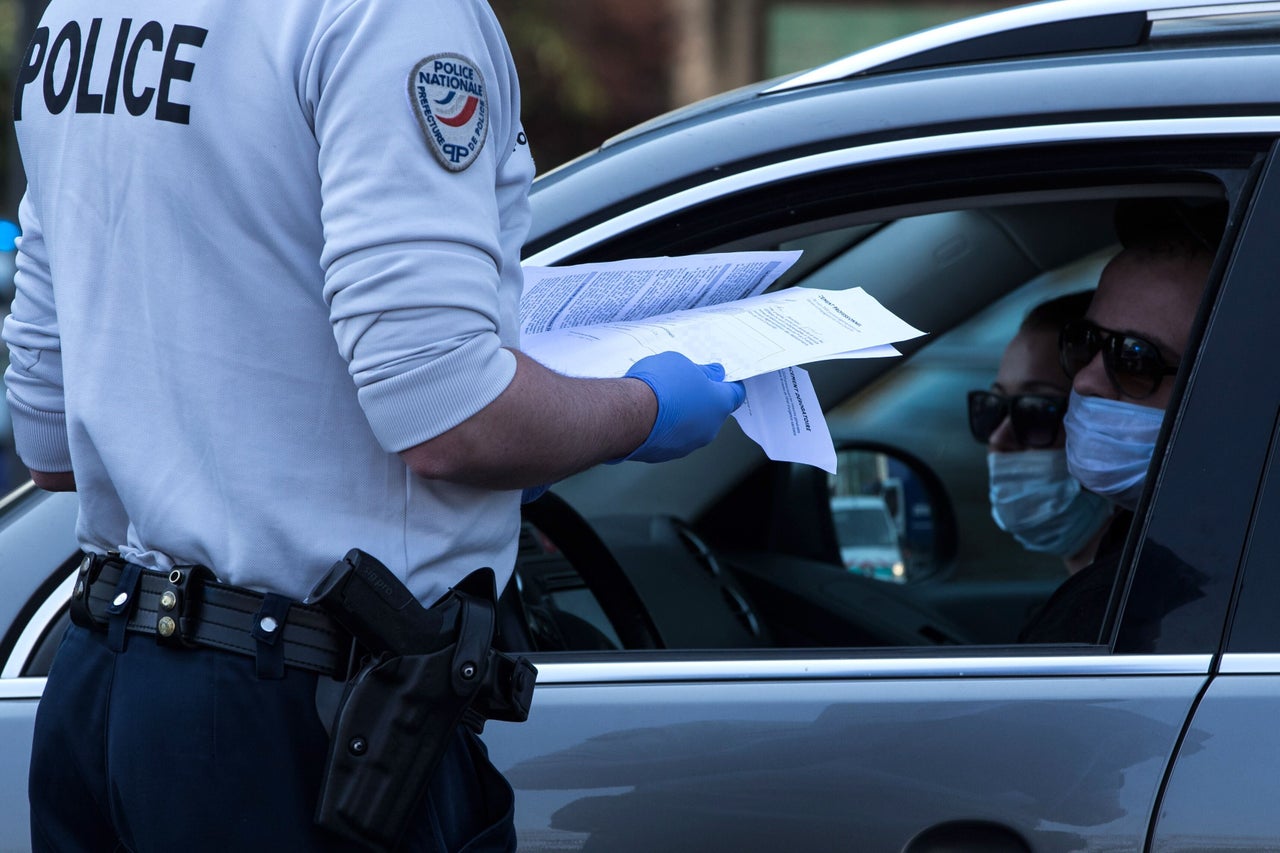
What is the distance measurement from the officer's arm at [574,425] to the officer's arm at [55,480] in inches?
21.7

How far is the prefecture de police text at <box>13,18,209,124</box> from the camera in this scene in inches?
48.0

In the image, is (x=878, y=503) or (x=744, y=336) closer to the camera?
(x=744, y=336)

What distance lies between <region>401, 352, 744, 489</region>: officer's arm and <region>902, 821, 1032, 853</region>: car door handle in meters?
0.44

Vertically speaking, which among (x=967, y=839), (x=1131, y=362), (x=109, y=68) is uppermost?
(x=109, y=68)

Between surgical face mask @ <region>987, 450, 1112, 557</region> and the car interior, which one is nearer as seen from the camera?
the car interior

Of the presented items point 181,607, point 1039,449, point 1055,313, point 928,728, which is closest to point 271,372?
point 181,607

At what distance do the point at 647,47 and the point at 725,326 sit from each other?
37.8 feet

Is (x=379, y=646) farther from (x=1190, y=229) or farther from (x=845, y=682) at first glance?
(x=1190, y=229)

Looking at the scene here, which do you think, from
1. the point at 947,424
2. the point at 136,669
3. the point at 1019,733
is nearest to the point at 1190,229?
the point at 1019,733

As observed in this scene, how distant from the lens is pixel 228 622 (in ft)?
4.12

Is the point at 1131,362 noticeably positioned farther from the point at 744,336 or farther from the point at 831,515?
the point at 831,515

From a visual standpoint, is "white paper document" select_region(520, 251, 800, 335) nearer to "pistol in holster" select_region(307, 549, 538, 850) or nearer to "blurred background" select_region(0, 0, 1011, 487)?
"pistol in holster" select_region(307, 549, 538, 850)

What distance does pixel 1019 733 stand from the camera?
143 centimetres

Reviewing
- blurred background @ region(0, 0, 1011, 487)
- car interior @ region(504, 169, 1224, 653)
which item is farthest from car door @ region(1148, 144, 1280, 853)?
blurred background @ region(0, 0, 1011, 487)
